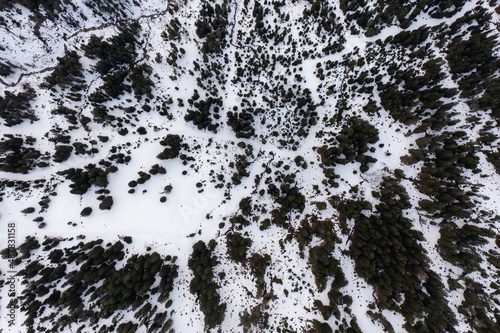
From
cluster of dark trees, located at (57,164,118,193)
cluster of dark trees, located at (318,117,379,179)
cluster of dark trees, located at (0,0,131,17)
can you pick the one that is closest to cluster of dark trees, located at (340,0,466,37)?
cluster of dark trees, located at (318,117,379,179)

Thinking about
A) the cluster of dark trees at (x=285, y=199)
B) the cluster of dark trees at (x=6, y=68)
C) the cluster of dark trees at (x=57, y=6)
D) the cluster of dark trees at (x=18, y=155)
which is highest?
the cluster of dark trees at (x=57, y=6)

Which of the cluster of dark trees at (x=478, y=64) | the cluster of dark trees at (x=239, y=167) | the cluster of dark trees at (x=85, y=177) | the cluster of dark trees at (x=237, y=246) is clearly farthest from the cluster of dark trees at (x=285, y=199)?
the cluster of dark trees at (x=478, y=64)

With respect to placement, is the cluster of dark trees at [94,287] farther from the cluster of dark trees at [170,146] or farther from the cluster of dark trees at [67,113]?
the cluster of dark trees at [67,113]

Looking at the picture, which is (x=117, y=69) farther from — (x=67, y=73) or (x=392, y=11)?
(x=392, y=11)

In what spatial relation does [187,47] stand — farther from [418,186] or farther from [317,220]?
[418,186]

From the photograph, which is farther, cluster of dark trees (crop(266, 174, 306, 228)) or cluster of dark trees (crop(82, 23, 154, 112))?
cluster of dark trees (crop(82, 23, 154, 112))

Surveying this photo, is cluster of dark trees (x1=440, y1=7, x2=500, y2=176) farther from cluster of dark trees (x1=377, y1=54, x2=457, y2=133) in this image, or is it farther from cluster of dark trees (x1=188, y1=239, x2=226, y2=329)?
cluster of dark trees (x1=188, y1=239, x2=226, y2=329)

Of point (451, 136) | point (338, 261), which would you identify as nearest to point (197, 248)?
point (338, 261)
